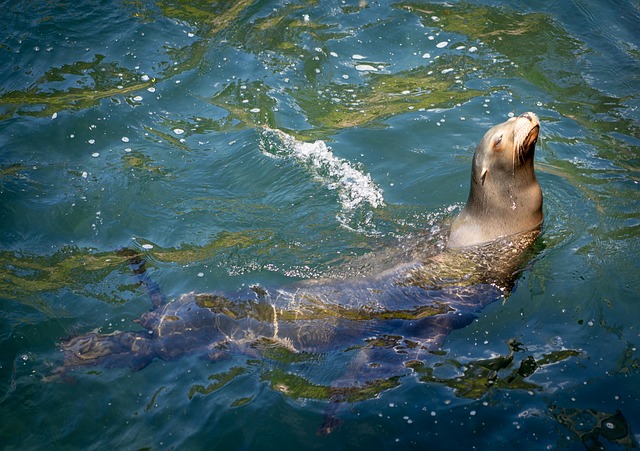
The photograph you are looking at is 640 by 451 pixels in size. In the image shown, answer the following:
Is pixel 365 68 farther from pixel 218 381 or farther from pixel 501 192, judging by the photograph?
pixel 218 381

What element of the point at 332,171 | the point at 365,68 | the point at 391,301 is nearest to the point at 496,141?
the point at 391,301

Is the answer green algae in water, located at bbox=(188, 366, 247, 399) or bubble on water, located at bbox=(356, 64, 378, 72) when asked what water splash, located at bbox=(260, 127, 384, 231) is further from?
green algae in water, located at bbox=(188, 366, 247, 399)

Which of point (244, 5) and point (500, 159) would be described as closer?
point (500, 159)

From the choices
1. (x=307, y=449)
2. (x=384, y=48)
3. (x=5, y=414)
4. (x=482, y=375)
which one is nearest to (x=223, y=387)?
(x=307, y=449)

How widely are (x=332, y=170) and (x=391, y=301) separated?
2371mm

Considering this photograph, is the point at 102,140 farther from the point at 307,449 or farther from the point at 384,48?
the point at 307,449

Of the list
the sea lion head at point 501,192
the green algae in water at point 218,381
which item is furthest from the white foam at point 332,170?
the green algae in water at point 218,381

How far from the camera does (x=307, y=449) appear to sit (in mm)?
4922

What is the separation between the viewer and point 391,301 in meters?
5.89

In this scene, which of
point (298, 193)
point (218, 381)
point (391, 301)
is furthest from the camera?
point (298, 193)

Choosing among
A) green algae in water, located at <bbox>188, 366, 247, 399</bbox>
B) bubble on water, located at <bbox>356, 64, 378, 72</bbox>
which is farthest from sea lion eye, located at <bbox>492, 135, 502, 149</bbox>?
bubble on water, located at <bbox>356, 64, 378, 72</bbox>

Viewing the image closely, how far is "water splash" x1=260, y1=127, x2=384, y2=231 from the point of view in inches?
289

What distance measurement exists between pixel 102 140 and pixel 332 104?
3115mm

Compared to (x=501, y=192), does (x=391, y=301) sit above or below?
below
